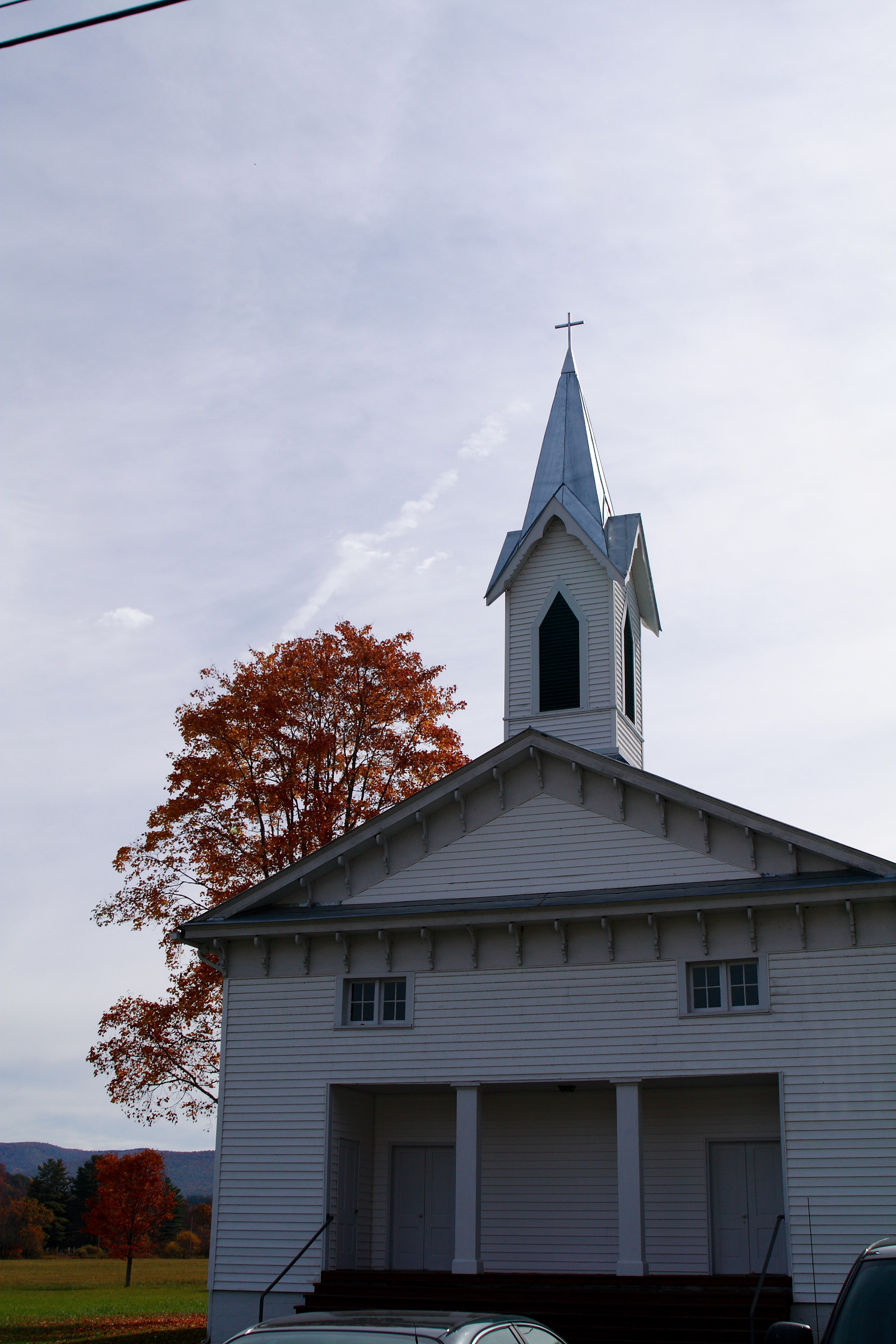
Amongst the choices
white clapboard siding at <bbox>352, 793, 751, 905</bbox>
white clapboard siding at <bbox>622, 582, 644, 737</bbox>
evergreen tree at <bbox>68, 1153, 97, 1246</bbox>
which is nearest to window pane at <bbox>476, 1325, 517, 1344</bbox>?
white clapboard siding at <bbox>352, 793, 751, 905</bbox>

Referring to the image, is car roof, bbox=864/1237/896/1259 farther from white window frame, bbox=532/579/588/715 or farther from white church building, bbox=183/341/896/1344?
white window frame, bbox=532/579/588/715

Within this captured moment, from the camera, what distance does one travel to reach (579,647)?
83.7 feet

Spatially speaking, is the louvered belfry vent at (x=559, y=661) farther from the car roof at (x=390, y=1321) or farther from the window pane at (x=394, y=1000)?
the car roof at (x=390, y=1321)

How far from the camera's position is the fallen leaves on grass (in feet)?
78.7

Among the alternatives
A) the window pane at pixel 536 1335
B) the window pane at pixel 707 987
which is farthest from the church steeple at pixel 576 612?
the window pane at pixel 536 1335

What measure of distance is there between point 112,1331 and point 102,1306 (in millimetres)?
9138

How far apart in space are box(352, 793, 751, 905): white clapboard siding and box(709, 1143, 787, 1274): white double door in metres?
4.32

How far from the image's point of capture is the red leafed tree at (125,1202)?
52812 mm

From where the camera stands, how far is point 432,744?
31.5m

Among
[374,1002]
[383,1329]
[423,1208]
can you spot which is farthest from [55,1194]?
[383,1329]

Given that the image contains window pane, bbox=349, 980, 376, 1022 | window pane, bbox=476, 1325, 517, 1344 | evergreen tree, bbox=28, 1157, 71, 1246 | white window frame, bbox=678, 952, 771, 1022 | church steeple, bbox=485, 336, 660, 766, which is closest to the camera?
window pane, bbox=476, 1325, 517, 1344

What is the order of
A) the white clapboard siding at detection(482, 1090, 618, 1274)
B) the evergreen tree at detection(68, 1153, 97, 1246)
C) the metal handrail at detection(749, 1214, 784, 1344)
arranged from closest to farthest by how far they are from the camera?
the metal handrail at detection(749, 1214, 784, 1344)
the white clapboard siding at detection(482, 1090, 618, 1274)
the evergreen tree at detection(68, 1153, 97, 1246)

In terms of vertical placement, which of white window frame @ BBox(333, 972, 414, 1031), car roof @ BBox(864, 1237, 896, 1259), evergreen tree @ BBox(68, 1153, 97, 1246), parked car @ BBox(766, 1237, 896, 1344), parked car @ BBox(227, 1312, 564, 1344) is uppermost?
white window frame @ BBox(333, 972, 414, 1031)

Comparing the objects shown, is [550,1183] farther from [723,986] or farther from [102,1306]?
[102,1306]
